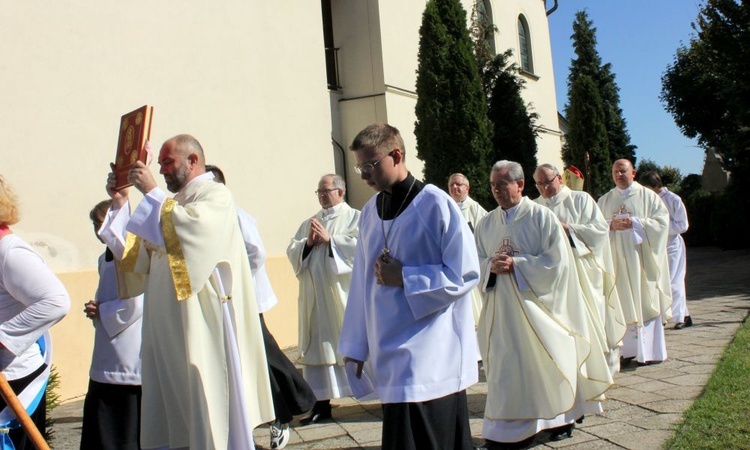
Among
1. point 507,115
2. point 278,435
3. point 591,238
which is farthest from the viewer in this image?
point 507,115

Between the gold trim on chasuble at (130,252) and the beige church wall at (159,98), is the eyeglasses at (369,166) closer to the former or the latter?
the gold trim on chasuble at (130,252)

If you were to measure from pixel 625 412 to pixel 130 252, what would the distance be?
4.02 metres

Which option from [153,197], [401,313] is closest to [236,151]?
[153,197]

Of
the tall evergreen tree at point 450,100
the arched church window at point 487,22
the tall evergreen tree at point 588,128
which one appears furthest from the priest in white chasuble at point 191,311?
the tall evergreen tree at point 588,128

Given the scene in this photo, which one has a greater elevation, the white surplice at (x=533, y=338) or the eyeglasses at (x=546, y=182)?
the eyeglasses at (x=546, y=182)

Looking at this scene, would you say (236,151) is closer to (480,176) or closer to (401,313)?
(480,176)

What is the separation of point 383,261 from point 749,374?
454cm

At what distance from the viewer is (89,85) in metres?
7.79

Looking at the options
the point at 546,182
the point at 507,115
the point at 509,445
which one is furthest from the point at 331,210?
the point at 507,115

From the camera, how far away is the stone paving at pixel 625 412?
5.17 m

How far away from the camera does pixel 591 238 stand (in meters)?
6.81

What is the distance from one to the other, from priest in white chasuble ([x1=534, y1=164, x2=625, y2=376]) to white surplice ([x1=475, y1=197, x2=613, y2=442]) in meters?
1.29

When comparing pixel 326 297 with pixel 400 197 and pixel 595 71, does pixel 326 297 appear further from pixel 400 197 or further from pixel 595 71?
pixel 595 71

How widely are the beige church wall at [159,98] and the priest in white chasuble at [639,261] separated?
4.48 m
